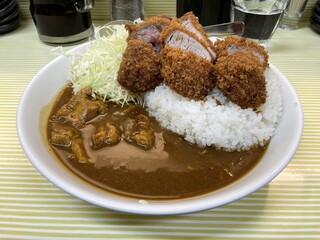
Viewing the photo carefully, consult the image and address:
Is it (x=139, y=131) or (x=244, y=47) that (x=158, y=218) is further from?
(x=244, y=47)

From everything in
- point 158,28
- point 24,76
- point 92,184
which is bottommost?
point 24,76

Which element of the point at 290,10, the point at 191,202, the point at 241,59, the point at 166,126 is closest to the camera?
the point at 191,202

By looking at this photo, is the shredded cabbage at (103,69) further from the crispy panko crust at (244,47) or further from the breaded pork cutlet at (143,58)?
the crispy panko crust at (244,47)

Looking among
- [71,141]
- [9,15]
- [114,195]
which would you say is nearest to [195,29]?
[71,141]

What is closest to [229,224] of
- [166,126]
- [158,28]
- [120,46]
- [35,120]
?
[166,126]

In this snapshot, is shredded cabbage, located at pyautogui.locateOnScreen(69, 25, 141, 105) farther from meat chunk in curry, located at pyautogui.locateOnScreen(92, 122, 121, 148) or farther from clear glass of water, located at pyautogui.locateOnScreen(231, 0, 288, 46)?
clear glass of water, located at pyautogui.locateOnScreen(231, 0, 288, 46)

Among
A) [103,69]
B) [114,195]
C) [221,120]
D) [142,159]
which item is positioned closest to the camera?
[114,195]

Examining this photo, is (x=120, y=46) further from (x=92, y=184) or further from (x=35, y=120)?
(x=92, y=184)
